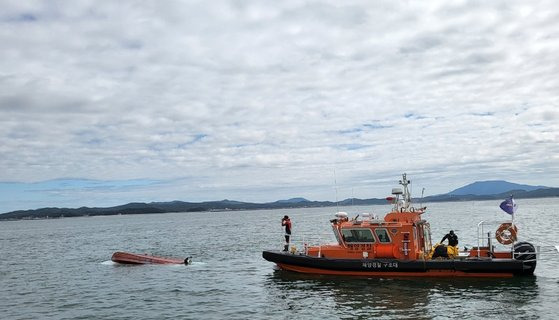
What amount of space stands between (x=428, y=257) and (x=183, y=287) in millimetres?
11497

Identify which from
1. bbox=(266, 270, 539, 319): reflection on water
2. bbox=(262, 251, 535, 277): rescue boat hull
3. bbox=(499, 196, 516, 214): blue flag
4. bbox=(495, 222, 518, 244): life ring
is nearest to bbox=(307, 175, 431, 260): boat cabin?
bbox=(262, 251, 535, 277): rescue boat hull

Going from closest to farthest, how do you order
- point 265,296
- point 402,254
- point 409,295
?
point 409,295, point 265,296, point 402,254

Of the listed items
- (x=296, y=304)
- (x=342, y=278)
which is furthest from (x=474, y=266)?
(x=296, y=304)

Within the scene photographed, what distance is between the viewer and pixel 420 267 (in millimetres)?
22688

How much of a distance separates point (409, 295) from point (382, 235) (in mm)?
3898

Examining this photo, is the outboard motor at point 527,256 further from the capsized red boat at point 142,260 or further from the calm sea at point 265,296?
the capsized red boat at point 142,260

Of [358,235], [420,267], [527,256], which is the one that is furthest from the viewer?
[358,235]

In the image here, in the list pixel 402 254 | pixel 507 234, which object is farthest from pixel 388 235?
pixel 507 234

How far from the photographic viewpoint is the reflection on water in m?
17.9

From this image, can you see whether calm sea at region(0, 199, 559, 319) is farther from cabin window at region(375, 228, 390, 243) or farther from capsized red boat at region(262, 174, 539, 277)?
cabin window at region(375, 228, 390, 243)

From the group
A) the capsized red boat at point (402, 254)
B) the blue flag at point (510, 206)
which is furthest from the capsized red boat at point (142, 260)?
the blue flag at point (510, 206)

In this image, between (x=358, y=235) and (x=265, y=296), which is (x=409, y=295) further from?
(x=265, y=296)

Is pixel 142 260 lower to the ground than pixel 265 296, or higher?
higher

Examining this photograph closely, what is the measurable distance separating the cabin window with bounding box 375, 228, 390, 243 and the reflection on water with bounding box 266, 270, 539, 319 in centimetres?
179
